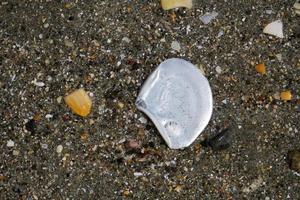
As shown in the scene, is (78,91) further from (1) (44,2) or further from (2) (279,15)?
(2) (279,15)

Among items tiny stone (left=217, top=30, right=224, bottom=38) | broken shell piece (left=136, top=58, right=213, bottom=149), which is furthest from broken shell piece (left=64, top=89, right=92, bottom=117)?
tiny stone (left=217, top=30, right=224, bottom=38)

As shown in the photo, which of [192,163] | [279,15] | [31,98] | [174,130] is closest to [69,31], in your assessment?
[31,98]

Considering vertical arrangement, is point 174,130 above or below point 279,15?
below

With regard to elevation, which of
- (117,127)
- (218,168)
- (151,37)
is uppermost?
(151,37)

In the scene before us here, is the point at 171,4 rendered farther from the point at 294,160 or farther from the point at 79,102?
the point at 294,160

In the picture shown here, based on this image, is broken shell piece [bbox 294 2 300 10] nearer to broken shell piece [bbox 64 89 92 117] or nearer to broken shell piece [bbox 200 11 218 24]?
broken shell piece [bbox 200 11 218 24]

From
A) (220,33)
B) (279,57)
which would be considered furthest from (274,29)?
(220,33)
